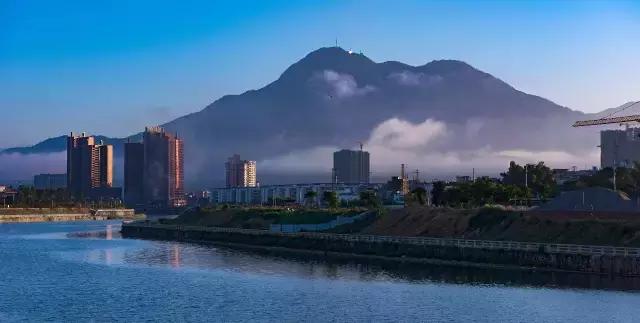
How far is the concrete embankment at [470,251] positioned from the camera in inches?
2569

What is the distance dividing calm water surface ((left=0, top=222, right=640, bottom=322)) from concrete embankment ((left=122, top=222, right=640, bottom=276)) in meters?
3.54

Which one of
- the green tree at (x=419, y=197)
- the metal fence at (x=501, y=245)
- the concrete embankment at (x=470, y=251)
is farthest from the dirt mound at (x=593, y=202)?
the green tree at (x=419, y=197)

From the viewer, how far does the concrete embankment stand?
65250mm

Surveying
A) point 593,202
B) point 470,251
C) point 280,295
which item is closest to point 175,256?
point 470,251

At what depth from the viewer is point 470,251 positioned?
75.6 meters

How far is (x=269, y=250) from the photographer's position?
104 meters

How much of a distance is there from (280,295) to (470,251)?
24023 millimetres

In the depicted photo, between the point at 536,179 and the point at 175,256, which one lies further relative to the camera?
the point at 536,179

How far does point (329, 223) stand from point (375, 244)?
2649 cm

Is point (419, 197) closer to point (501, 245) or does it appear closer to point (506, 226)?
point (506, 226)

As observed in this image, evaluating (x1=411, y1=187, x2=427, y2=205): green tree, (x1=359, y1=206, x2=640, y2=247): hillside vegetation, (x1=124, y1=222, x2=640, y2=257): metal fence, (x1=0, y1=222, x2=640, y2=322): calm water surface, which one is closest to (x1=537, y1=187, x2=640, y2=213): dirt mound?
(x1=359, y1=206, x2=640, y2=247): hillside vegetation

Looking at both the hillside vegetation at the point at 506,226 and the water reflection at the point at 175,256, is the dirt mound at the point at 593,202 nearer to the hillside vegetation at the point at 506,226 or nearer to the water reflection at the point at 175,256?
the hillside vegetation at the point at 506,226

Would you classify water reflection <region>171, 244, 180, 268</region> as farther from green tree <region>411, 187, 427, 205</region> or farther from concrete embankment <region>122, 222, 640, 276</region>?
green tree <region>411, 187, 427, 205</region>

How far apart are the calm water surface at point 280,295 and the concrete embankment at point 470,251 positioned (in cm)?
354
